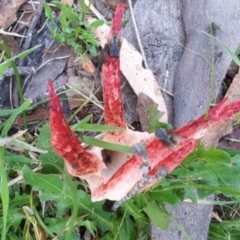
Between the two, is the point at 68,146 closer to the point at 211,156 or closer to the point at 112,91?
the point at 112,91

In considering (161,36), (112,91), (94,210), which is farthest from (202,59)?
(94,210)

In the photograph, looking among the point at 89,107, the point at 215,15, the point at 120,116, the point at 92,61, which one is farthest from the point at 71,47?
the point at 215,15

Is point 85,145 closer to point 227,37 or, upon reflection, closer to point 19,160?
point 19,160

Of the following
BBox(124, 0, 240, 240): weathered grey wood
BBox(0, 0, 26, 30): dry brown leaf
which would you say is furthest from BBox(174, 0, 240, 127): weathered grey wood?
BBox(0, 0, 26, 30): dry brown leaf

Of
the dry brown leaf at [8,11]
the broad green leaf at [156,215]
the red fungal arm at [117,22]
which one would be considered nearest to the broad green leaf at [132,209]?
the broad green leaf at [156,215]

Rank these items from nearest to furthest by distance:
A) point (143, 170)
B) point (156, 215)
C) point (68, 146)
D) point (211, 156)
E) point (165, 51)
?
point (68, 146) < point (143, 170) < point (211, 156) < point (156, 215) < point (165, 51)
